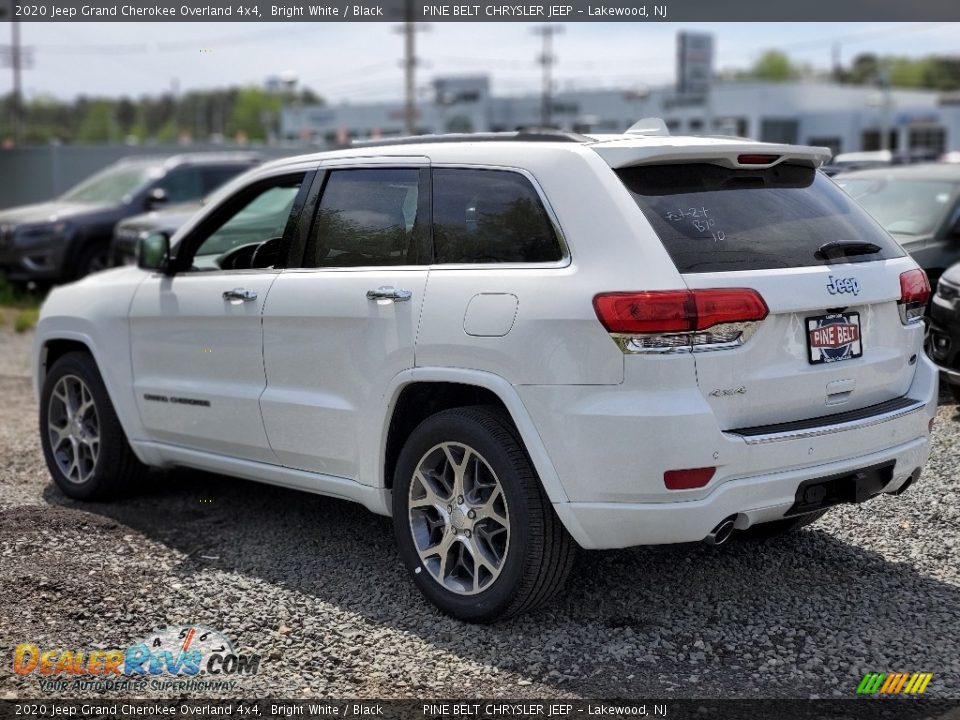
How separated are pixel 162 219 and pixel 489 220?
1055cm

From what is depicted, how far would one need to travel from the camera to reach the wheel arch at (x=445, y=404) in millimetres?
4312

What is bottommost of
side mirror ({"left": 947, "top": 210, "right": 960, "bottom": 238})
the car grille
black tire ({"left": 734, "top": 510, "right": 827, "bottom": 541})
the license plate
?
black tire ({"left": 734, "top": 510, "right": 827, "bottom": 541})

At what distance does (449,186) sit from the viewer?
16.0 ft

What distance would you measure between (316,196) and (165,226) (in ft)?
30.3

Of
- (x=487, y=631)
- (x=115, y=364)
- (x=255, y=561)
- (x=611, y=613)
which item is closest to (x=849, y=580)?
(x=611, y=613)

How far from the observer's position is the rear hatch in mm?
4219

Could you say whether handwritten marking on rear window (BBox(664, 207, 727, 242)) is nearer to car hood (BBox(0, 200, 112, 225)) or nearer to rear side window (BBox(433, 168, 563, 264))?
rear side window (BBox(433, 168, 563, 264))

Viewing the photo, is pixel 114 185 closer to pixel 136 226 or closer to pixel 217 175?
pixel 217 175

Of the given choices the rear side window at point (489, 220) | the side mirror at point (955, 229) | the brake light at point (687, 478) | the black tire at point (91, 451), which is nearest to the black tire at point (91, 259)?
the black tire at point (91, 451)

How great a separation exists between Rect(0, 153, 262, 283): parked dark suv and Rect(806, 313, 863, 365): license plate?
472 inches

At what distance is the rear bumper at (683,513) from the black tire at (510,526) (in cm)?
13

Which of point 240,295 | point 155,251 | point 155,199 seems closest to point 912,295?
point 240,295

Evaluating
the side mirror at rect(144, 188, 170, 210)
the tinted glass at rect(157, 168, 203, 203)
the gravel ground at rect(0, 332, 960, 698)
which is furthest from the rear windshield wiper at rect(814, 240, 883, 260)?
the tinted glass at rect(157, 168, 203, 203)

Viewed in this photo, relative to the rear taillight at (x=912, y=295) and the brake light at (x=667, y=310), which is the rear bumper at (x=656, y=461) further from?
the rear taillight at (x=912, y=295)
